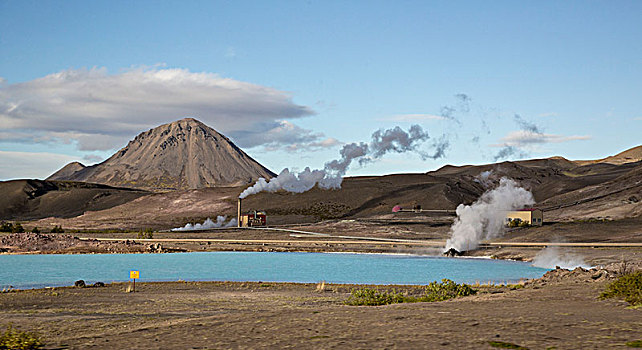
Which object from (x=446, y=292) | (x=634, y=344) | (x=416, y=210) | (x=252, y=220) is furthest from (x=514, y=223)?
(x=634, y=344)

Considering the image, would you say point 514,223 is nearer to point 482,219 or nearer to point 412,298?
point 482,219

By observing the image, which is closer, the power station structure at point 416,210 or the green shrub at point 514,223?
the green shrub at point 514,223

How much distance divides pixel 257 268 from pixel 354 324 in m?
52.1

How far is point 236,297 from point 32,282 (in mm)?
22481

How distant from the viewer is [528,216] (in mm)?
112938

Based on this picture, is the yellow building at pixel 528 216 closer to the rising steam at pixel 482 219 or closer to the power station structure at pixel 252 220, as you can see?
the rising steam at pixel 482 219

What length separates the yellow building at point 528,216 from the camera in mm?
112438

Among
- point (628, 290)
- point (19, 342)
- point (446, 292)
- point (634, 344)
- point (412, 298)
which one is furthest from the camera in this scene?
point (446, 292)

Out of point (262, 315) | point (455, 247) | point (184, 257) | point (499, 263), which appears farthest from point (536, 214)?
point (262, 315)

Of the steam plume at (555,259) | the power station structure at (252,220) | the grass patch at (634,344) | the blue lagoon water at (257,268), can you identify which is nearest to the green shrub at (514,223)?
the blue lagoon water at (257,268)

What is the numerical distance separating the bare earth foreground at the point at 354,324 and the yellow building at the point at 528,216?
278 feet

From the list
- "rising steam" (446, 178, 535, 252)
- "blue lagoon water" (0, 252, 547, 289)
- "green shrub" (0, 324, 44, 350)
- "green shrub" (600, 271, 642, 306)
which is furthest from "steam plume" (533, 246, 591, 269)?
"green shrub" (0, 324, 44, 350)

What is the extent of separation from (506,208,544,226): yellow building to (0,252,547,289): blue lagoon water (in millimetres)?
34102

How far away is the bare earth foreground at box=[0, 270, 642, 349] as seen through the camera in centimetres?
1484
